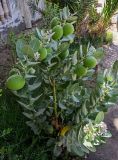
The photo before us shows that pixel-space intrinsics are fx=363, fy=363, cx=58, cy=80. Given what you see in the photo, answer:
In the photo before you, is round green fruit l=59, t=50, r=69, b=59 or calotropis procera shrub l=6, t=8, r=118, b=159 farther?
round green fruit l=59, t=50, r=69, b=59

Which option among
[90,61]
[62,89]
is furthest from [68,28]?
[62,89]

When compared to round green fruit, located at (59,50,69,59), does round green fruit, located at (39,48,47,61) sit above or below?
above

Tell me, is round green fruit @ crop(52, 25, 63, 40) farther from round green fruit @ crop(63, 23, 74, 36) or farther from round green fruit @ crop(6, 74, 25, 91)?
round green fruit @ crop(6, 74, 25, 91)

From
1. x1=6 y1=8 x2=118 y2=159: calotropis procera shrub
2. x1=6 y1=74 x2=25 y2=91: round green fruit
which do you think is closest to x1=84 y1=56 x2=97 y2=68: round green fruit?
x1=6 y1=8 x2=118 y2=159: calotropis procera shrub

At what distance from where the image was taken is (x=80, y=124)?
2482 mm

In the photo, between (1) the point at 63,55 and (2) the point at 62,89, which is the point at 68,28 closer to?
(1) the point at 63,55

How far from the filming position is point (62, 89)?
2.64m

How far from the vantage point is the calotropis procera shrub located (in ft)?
7.49

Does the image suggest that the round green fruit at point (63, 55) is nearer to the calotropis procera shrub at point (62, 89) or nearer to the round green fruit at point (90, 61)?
the calotropis procera shrub at point (62, 89)

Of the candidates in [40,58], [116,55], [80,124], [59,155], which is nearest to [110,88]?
[80,124]

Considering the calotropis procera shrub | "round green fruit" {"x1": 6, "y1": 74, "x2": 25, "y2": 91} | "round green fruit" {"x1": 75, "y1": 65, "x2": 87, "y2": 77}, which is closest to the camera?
"round green fruit" {"x1": 6, "y1": 74, "x2": 25, "y2": 91}

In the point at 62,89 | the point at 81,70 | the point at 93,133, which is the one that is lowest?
the point at 93,133

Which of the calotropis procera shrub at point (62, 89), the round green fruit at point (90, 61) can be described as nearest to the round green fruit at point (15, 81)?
the calotropis procera shrub at point (62, 89)

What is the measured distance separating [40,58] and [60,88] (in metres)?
0.46
